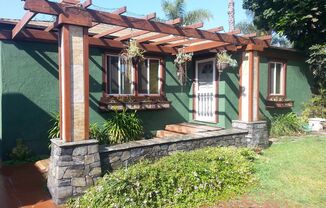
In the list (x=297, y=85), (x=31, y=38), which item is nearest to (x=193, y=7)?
(x=297, y=85)

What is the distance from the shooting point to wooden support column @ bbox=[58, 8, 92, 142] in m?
Answer: 4.36

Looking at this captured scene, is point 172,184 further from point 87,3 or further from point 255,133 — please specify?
point 255,133

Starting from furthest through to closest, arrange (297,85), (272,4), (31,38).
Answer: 1. (272,4)
2. (297,85)
3. (31,38)

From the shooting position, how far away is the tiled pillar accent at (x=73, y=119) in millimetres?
4242

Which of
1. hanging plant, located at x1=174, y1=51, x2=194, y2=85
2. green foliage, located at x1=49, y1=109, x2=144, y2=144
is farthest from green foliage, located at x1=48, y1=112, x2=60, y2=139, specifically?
hanging plant, located at x1=174, y1=51, x2=194, y2=85

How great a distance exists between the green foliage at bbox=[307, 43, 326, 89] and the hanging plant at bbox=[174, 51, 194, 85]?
4689 mm

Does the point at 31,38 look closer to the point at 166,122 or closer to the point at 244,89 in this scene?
the point at 166,122

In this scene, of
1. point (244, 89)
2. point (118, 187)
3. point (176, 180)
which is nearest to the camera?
point (118, 187)

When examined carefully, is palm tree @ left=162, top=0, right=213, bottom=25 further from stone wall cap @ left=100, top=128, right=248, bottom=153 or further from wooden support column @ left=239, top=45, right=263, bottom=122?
stone wall cap @ left=100, top=128, right=248, bottom=153

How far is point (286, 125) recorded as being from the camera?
29.6 ft

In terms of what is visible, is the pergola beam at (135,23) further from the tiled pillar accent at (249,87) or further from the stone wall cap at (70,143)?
the stone wall cap at (70,143)

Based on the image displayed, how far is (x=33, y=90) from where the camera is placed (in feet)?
21.4

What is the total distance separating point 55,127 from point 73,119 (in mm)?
2278

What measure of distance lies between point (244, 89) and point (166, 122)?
2.56 meters
